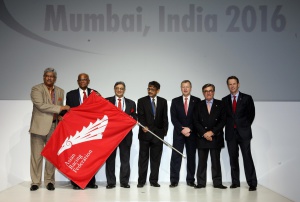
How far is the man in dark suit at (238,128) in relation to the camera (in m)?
5.30

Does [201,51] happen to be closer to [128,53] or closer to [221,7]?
[221,7]

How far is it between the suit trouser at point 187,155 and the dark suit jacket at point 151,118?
315 mm

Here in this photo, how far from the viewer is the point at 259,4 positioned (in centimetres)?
625

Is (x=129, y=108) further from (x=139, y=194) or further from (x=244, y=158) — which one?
(x=244, y=158)

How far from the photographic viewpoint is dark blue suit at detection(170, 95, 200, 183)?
5.50 m

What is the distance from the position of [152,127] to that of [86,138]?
0.91 meters

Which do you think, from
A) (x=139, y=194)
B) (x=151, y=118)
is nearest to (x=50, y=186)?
(x=139, y=194)

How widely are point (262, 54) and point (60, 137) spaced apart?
3.42 meters

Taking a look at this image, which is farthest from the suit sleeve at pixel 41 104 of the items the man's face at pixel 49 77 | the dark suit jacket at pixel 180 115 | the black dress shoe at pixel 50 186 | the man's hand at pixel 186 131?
the man's hand at pixel 186 131

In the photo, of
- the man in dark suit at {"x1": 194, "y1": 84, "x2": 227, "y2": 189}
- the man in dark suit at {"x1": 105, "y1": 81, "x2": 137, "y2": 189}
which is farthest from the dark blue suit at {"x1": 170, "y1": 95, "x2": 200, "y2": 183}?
A: the man in dark suit at {"x1": 105, "y1": 81, "x2": 137, "y2": 189}

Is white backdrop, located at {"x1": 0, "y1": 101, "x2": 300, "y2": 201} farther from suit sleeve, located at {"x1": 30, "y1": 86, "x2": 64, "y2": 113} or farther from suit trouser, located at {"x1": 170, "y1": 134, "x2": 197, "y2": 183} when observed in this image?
suit sleeve, located at {"x1": 30, "y1": 86, "x2": 64, "y2": 113}

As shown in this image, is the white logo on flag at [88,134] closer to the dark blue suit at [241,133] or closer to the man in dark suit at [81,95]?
the man in dark suit at [81,95]

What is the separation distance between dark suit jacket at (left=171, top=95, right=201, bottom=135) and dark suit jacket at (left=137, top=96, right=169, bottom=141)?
0.60 feet

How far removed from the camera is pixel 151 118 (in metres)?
5.34
